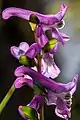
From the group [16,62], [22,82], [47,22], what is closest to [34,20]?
[47,22]

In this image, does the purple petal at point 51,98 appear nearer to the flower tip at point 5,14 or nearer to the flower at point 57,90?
the flower at point 57,90

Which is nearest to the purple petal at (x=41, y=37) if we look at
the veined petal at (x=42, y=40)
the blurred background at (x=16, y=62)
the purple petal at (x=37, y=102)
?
the veined petal at (x=42, y=40)

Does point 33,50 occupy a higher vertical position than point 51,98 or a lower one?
higher

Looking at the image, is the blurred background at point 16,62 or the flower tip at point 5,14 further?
the blurred background at point 16,62

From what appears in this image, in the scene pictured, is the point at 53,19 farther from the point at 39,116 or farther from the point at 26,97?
the point at 26,97

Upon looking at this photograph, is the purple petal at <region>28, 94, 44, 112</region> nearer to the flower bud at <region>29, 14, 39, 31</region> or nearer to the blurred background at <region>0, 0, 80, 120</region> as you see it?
the flower bud at <region>29, 14, 39, 31</region>

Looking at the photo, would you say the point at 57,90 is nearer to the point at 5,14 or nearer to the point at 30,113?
the point at 30,113

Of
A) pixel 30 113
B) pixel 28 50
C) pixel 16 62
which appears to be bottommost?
pixel 16 62

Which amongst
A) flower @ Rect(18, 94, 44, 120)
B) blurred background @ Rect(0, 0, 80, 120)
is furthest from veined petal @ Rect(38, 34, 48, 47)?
blurred background @ Rect(0, 0, 80, 120)
